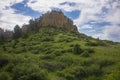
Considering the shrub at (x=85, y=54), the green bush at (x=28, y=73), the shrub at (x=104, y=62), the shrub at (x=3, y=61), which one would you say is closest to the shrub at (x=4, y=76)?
the green bush at (x=28, y=73)

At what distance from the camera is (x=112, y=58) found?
7581 cm

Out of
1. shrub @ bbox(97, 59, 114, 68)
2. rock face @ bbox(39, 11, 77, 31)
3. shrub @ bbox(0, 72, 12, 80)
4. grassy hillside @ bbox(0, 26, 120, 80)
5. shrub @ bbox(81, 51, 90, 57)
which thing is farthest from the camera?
rock face @ bbox(39, 11, 77, 31)

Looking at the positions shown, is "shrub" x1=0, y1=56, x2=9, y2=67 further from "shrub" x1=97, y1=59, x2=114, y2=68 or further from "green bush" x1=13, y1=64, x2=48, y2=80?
"shrub" x1=97, y1=59, x2=114, y2=68

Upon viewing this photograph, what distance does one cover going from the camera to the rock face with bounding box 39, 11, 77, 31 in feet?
511

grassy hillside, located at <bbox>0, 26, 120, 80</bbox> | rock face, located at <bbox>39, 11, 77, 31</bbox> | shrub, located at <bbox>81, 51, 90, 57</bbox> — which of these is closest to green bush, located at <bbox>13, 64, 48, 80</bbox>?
grassy hillside, located at <bbox>0, 26, 120, 80</bbox>

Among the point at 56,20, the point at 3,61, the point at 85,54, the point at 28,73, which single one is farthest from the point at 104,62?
the point at 56,20

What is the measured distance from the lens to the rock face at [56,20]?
155875mm

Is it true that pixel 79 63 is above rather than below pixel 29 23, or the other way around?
below

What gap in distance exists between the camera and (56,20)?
158 meters

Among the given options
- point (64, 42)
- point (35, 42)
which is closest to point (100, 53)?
point (64, 42)

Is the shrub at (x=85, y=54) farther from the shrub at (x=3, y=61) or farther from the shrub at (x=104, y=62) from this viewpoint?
the shrub at (x=3, y=61)

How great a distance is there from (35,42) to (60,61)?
37848 mm

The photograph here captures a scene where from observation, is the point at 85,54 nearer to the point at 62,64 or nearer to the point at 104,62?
the point at 104,62

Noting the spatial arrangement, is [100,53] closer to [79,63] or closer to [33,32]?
[79,63]
